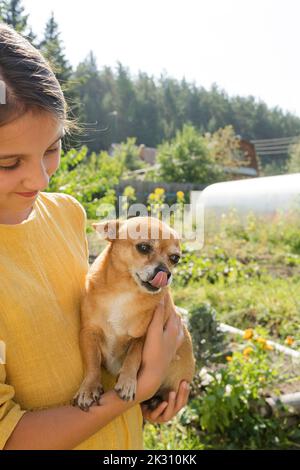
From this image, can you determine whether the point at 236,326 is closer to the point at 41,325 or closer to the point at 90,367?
the point at 90,367

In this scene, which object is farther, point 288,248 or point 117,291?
point 288,248

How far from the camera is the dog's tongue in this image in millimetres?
1699

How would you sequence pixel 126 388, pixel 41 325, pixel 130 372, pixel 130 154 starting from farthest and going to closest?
pixel 130 154 → pixel 130 372 → pixel 126 388 → pixel 41 325

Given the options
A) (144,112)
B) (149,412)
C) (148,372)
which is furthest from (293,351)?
(144,112)

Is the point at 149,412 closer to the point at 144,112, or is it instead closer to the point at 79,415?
the point at 79,415

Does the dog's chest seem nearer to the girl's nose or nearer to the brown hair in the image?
the girl's nose

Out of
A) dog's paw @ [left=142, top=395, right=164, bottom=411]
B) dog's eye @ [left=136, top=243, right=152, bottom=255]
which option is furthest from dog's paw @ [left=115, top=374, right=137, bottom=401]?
dog's eye @ [left=136, top=243, right=152, bottom=255]

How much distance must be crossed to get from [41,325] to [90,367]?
32 cm

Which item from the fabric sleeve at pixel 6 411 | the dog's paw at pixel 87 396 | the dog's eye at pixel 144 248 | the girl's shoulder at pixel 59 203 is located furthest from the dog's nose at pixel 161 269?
→ the fabric sleeve at pixel 6 411

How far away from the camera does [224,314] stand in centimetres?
545

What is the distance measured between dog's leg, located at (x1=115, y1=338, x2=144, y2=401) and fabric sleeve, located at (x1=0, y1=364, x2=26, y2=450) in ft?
1.13

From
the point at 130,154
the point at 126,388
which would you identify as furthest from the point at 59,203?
the point at 130,154

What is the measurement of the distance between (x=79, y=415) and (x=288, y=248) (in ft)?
26.2

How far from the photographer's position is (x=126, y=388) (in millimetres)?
1450
